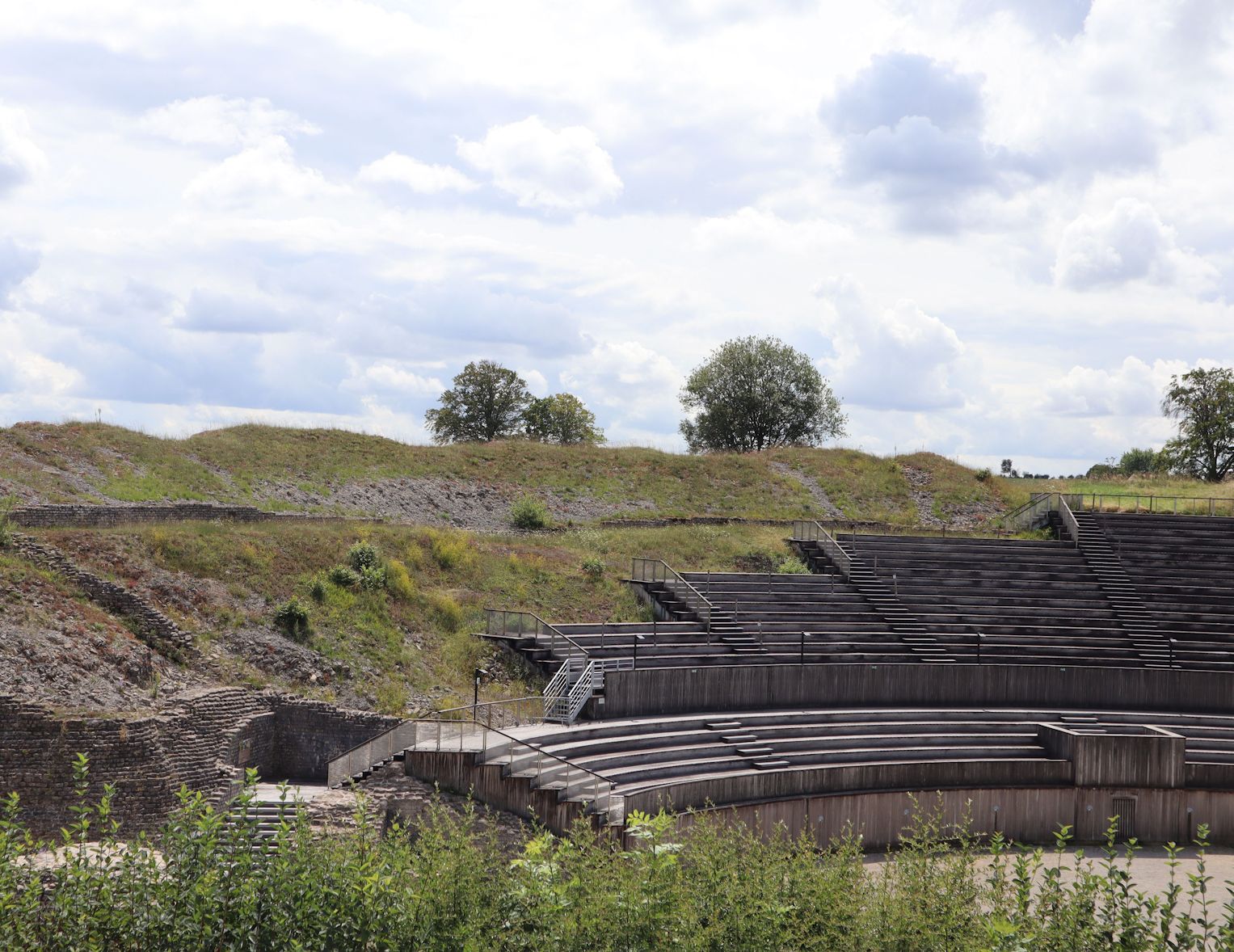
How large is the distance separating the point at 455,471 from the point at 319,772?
80.3 ft

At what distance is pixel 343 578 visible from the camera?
2875cm

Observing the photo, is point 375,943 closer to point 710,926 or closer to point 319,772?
point 710,926

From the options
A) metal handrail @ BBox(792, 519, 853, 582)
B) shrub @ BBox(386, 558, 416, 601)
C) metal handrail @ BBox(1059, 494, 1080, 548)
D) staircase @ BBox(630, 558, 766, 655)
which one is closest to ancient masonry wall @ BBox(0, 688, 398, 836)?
shrub @ BBox(386, 558, 416, 601)

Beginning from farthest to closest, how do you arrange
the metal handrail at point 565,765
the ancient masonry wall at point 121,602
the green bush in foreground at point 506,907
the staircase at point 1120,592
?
the staircase at point 1120,592 → the ancient masonry wall at point 121,602 → the metal handrail at point 565,765 → the green bush in foreground at point 506,907

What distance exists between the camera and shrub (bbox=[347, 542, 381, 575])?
97.5 feet

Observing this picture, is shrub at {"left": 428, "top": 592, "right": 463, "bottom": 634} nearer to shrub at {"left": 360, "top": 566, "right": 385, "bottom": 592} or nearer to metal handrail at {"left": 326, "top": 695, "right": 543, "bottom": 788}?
shrub at {"left": 360, "top": 566, "right": 385, "bottom": 592}

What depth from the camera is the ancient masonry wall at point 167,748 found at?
19.1 meters

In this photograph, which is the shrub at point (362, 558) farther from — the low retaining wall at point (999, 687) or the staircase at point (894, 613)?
the staircase at point (894, 613)

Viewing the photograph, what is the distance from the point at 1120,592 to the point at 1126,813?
11.0 metres

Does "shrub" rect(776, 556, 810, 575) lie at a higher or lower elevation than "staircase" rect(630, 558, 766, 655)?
higher

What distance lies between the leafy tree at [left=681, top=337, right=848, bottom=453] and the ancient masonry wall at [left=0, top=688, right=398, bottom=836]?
50758 mm

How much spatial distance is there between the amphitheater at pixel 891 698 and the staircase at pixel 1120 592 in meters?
0.09

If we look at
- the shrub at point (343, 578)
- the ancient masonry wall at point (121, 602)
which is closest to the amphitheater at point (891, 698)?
the shrub at point (343, 578)

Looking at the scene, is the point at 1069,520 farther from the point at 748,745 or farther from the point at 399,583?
the point at 399,583
